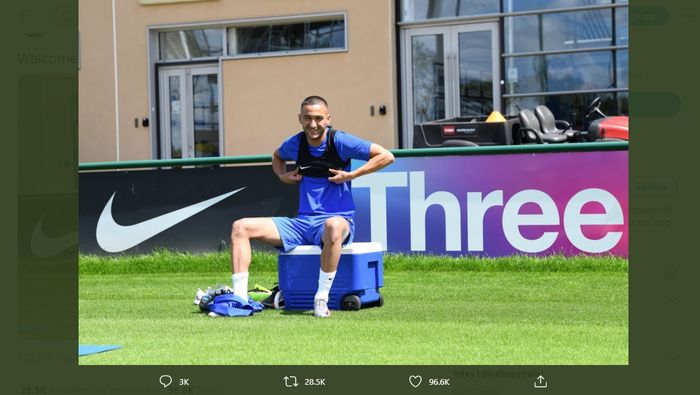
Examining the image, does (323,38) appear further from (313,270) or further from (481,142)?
(313,270)

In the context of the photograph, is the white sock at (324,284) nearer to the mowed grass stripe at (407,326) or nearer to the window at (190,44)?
the mowed grass stripe at (407,326)

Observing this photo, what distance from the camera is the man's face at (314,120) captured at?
7.57 metres

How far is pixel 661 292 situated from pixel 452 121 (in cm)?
1132

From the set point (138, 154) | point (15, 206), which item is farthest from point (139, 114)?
point (15, 206)

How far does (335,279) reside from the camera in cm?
778

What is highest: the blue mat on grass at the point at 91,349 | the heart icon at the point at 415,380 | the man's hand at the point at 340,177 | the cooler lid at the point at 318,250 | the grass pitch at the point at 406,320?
the man's hand at the point at 340,177

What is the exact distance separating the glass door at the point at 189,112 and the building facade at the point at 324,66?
0.02 meters

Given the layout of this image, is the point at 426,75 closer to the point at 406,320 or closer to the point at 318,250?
the point at 318,250

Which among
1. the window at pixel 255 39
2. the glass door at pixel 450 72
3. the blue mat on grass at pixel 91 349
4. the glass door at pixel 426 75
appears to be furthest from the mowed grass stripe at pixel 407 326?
the window at pixel 255 39

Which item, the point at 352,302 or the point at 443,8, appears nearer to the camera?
the point at 352,302

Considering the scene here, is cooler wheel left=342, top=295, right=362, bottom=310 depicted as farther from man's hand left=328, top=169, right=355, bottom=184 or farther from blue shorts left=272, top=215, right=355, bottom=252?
man's hand left=328, top=169, right=355, bottom=184

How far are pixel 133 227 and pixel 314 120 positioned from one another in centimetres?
503

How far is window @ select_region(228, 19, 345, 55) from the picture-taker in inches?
704

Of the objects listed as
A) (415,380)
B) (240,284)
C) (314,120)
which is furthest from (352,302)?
(415,380)
